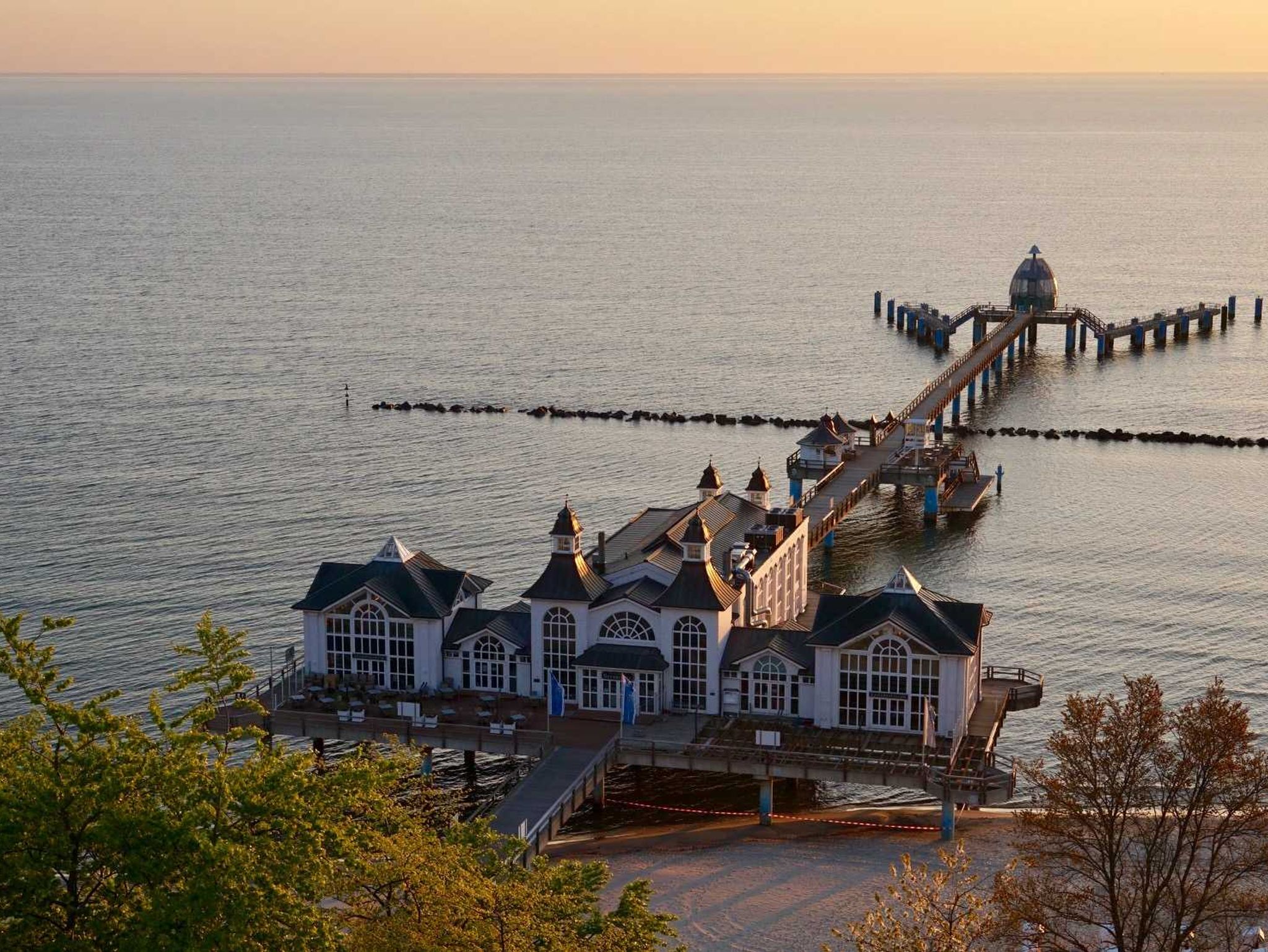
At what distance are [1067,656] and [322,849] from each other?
45.4 meters

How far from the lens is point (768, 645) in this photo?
65.8 meters

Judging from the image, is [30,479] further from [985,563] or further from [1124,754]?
[1124,754]

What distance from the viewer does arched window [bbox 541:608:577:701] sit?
67000 mm

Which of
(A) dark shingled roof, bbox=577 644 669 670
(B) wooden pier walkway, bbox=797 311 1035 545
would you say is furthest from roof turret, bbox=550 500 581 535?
(B) wooden pier walkway, bbox=797 311 1035 545

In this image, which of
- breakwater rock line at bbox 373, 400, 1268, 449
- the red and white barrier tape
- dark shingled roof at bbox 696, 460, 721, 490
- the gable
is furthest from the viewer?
breakwater rock line at bbox 373, 400, 1268, 449

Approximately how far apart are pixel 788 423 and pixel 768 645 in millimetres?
55517

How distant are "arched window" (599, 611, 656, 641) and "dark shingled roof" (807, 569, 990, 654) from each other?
18.3ft

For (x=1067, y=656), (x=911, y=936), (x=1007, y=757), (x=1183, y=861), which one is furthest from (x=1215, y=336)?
(x=911, y=936)

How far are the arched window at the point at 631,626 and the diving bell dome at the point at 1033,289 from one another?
9005 cm

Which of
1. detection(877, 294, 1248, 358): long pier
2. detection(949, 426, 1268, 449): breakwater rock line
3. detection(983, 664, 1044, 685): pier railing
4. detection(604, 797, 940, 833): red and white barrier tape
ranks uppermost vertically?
detection(877, 294, 1248, 358): long pier

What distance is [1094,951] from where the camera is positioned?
4950 centimetres

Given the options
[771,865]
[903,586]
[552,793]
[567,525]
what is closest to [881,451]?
[567,525]

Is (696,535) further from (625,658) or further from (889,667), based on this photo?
(889,667)

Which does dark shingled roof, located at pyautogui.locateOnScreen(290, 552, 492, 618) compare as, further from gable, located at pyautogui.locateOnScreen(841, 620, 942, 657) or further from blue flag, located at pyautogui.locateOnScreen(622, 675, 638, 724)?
gable, located at pyautogui.locateOnScreen(841, 620, 942, 657)
